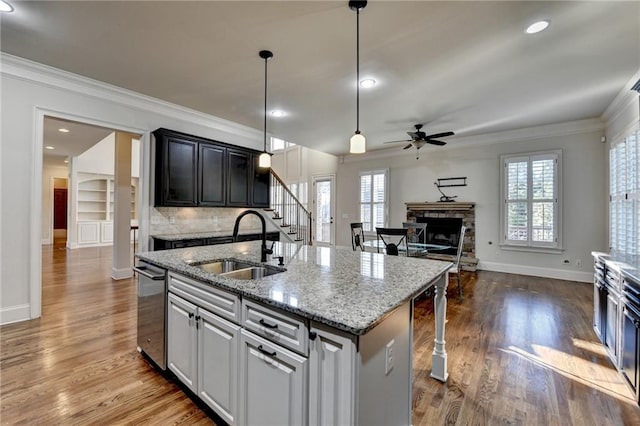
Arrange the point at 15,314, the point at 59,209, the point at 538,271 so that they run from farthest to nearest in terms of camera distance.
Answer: the point at 59,209 < the point at 538,271 < the point at 15,314

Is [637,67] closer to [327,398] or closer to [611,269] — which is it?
[611,269]

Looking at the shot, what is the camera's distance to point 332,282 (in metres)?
1.48

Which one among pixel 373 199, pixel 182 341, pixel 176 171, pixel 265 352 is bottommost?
pixel 182 341

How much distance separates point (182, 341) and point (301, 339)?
113 cm

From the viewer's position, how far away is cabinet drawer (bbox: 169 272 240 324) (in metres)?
1.45

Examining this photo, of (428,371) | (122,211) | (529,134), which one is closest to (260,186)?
(122,211)

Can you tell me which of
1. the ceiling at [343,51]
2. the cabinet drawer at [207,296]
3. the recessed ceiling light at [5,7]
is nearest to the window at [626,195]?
the ceiling at [343,51]

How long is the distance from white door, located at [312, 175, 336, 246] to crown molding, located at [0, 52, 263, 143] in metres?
4.07

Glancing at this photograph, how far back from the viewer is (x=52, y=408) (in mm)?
1759

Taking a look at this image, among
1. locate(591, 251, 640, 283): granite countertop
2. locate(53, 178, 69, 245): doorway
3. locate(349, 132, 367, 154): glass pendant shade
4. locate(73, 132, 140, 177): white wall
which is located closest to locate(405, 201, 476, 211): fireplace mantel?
locate(591, 251, 640, 283): granite countertop

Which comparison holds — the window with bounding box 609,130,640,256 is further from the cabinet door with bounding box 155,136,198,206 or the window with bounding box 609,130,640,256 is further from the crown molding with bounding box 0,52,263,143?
the crown molding with bounding box 0,52,263,143

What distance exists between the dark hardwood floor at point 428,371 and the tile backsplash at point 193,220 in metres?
1.18

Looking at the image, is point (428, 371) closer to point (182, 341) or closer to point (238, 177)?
point (182, 341)

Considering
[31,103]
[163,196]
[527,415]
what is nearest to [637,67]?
[527,415]
